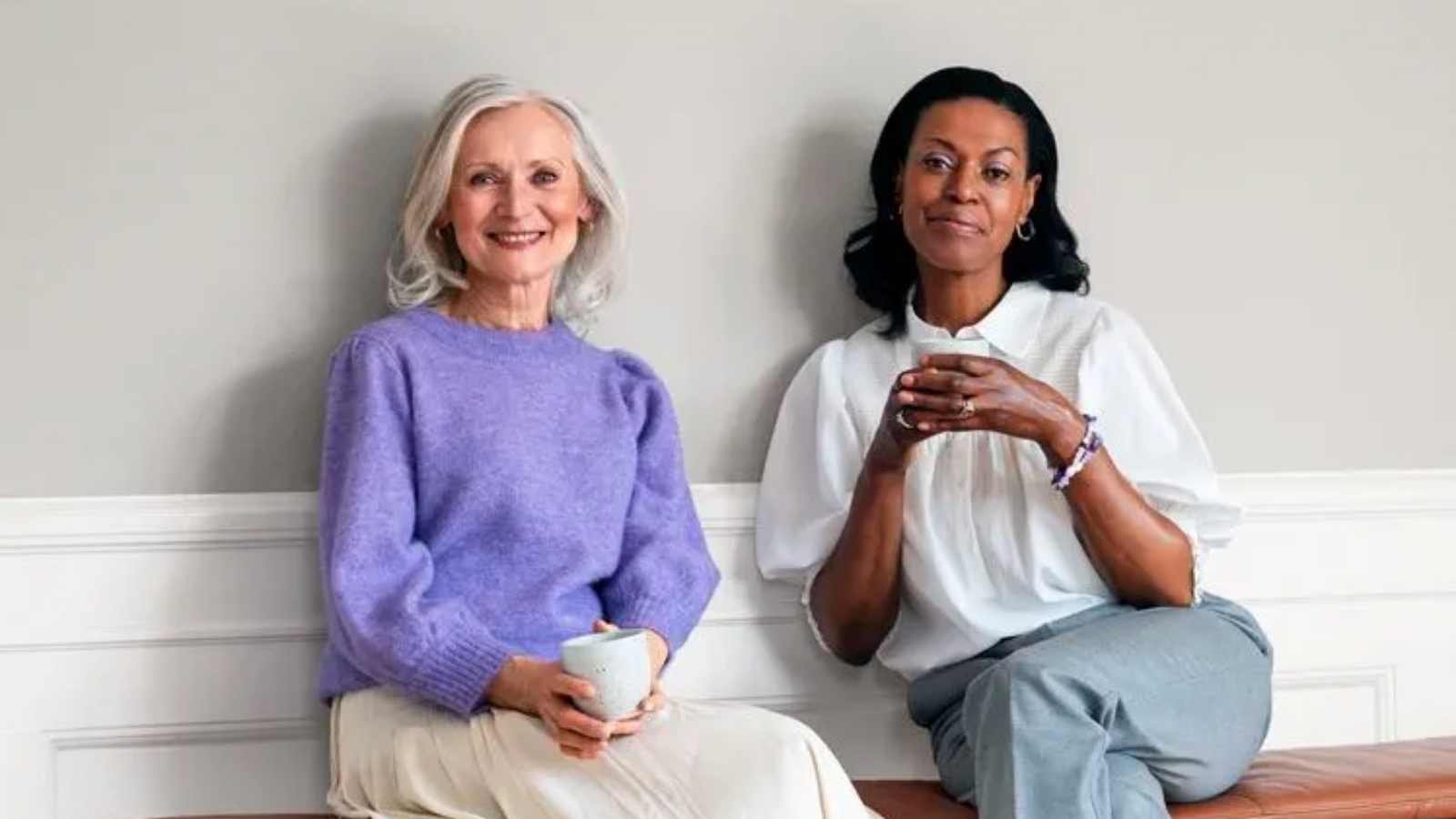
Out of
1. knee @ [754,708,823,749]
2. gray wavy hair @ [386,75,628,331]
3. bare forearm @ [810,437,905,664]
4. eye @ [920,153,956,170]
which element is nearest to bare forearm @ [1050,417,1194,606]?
bare forearm @ [810,437,905,664]

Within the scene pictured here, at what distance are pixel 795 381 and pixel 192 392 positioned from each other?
84 centimetres

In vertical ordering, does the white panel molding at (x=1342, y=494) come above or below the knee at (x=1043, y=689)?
above

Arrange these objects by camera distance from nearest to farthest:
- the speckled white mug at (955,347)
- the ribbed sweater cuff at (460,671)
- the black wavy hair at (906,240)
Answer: the ribbed sweater cuff at (460,671) → the speckled white mug at (955,347) → the black wavy hair at (906,240)

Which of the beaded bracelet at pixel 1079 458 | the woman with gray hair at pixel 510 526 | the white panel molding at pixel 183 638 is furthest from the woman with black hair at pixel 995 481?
the white panel molding at pixel 183 638

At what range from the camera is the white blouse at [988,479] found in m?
2.62

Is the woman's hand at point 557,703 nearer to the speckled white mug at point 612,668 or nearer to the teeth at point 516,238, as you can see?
the speckled white mug at point 612,668

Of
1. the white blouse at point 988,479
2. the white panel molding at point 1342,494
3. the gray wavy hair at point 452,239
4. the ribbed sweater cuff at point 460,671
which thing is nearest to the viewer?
the ribbed sweater cuff at point 460,671

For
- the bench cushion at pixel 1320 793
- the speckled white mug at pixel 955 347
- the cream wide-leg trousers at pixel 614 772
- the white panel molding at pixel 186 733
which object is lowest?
the white panel molding at pixel 186 733

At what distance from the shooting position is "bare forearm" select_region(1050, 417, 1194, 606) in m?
2.51

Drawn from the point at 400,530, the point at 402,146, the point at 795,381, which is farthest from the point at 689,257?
the point at 400,530

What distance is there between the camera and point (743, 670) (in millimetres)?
2760

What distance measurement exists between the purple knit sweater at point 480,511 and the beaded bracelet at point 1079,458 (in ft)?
→ 1.57

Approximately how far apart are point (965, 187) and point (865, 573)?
1.80 ft

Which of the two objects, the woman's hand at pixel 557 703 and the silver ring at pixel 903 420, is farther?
the silver ring at pixel 903 420
